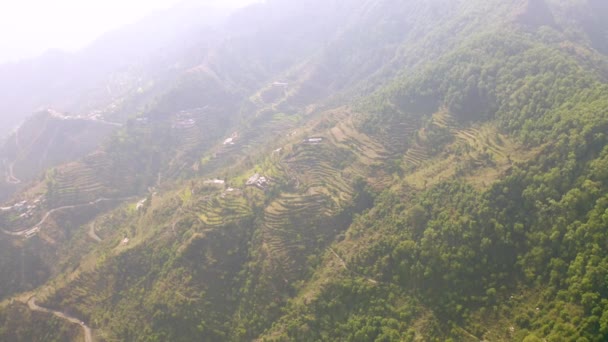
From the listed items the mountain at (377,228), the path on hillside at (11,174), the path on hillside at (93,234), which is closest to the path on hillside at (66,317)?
the mountain at (377,228)

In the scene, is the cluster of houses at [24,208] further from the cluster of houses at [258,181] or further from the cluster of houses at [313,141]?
the cluster of houses at [313,141]

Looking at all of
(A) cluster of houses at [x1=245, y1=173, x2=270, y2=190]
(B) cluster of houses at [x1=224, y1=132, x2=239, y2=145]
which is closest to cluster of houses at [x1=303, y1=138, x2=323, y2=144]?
(A) cluster of houses at [x1=245, y1=173, x2=270, y2=190]

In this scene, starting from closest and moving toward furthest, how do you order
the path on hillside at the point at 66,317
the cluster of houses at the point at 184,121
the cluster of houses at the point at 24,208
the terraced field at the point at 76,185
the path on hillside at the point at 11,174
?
the path on hillside at the point at 66,317 → the cluster of houses at the point at 24,208 → the terraced field at the point at 76,185 → the path on hillside at the point at 11,174 → the cluster of houses at the point at 184,121

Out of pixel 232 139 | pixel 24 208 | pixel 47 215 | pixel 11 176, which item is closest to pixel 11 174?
pixel 11 176

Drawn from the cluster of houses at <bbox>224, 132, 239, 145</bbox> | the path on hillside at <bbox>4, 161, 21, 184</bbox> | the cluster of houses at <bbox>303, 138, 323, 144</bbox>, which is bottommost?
the path on hillside at <bbox>4, 161, 21, 184</bbox>

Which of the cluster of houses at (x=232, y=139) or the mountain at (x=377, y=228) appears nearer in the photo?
the mountain at (x=377, y=228)

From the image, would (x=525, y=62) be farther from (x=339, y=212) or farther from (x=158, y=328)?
(x=158, y=328)

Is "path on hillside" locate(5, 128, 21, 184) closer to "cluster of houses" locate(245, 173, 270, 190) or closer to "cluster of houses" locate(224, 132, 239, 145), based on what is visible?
"cluster of houses" locate(224, 132, 239, 145)

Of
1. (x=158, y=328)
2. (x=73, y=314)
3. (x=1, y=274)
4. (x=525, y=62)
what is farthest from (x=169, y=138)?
(x=525, y=62)
